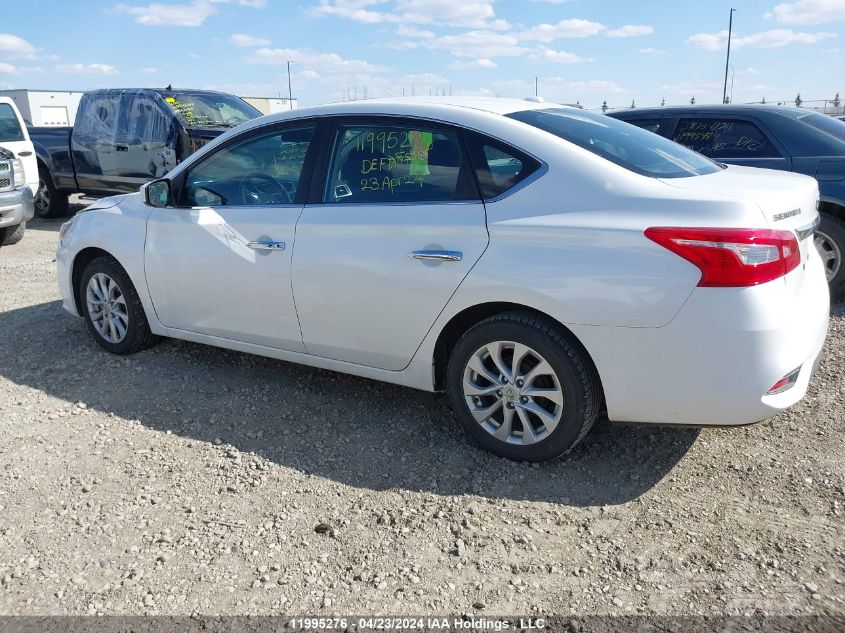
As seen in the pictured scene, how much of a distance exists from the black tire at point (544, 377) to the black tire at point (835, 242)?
394 cm

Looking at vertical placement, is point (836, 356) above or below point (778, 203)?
below

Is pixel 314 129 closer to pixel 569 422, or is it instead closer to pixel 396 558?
pixel 569 422

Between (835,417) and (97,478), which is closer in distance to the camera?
(97,478)

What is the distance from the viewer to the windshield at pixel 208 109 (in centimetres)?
1000

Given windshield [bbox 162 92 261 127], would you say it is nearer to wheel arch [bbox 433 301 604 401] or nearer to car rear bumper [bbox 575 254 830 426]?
wheel arch [bbox 433 301 604 401]

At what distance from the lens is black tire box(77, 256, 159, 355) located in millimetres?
4828

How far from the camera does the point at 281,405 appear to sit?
422 cm

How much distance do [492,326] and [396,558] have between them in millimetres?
1123

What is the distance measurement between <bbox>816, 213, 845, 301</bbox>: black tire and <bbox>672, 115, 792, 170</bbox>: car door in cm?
57

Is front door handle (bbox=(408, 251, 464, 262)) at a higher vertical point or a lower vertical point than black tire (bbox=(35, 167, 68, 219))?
higher

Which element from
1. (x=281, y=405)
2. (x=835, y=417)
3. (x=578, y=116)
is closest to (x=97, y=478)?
(x=281, y=405)

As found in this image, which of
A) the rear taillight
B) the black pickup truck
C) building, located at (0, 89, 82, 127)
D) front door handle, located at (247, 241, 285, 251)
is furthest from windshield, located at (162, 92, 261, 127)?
building, located at (0, 89, 82, 127)

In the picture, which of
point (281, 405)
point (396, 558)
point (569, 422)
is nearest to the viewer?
point (396, 558)

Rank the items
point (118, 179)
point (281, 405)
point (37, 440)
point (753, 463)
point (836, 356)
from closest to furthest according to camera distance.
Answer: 1. point (753, 463)
2. point (37, 440)
3. point (281, 405)
4. point (836, 356)
5. point (118, 179)
